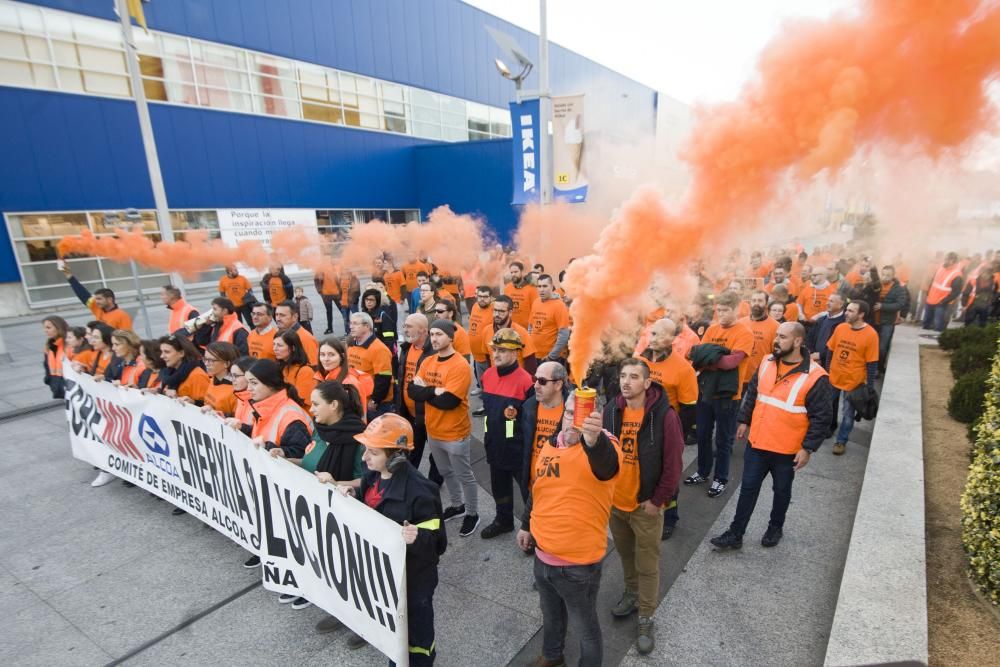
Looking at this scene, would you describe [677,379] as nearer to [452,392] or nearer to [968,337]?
[452,392]

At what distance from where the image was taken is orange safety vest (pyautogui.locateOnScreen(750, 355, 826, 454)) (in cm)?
407

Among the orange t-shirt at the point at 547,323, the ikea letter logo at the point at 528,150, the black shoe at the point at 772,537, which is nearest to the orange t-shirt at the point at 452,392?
the black shoe at the point at 772,537

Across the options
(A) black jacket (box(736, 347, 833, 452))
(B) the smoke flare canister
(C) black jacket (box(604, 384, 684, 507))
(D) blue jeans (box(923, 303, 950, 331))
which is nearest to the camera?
(B) the smoke flare canister

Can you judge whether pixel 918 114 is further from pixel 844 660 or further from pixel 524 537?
pixel 524 537

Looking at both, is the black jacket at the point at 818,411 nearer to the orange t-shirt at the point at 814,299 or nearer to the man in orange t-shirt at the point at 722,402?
the man in orange t-shirt at the point at 722,402

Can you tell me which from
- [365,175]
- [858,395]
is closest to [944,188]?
[858,395]

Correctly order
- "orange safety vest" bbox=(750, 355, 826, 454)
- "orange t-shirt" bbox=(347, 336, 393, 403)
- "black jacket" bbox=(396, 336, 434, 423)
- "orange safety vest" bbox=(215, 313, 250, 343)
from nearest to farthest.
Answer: "orange safety vest" bbox=(750, 355, 826, 454), "black jacket" bbox=(396, 336, 434, 423), "orange t-shirt" bbox=(347, 336, 393, 403), "orange safety vest" bbox=(215, 313, 250, 343)

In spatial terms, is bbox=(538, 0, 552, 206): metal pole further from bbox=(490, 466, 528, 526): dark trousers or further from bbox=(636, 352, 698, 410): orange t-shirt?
bbox=(490, 466, 528, 526): dark trousers

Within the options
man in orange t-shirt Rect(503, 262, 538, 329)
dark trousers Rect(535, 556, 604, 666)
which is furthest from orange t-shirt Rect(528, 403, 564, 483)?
man in orange t-shirt Rect(503, 262, 538, 329)

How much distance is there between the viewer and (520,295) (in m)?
8.97

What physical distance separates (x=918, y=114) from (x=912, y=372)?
25.0 ft

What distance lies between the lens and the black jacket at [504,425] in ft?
14.2

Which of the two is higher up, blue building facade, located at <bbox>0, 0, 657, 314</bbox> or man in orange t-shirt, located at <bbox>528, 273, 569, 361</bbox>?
blue building facade, located at <bbox>0, 0, 657, 314</bbox>

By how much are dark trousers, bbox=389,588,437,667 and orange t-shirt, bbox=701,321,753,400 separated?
150 inches
